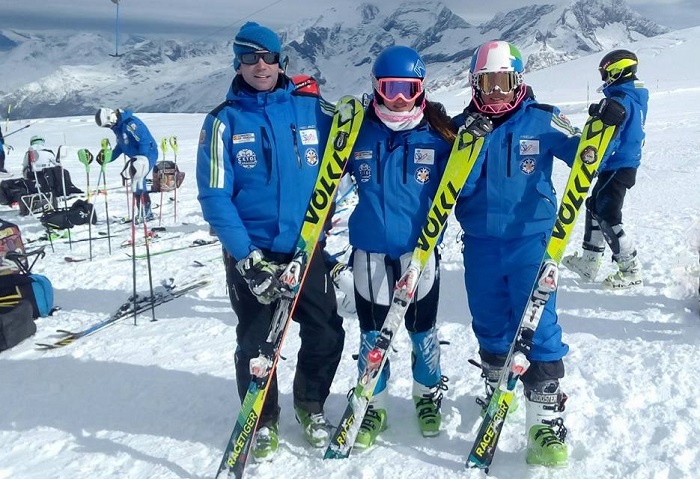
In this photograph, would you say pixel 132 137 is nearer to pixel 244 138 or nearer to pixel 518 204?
pixel 244 138

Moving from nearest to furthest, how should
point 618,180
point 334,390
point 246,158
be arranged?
point 246,158 < point 334,390 < point 618,180

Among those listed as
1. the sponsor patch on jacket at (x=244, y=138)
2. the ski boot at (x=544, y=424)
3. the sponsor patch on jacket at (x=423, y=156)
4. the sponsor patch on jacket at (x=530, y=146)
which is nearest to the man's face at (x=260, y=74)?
the sponsor patch on jacket at (x=244, y=138)

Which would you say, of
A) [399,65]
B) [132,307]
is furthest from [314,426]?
[132,307]

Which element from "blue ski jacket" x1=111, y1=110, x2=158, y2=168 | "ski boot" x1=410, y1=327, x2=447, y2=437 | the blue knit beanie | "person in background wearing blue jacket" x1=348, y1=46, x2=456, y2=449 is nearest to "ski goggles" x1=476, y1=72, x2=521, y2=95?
"person in background wearing blue jacket" x1=348, y1=46, x2=456, y2=449

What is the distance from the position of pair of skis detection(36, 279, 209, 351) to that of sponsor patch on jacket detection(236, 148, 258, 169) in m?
3.26

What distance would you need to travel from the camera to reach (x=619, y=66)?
16.9 ft

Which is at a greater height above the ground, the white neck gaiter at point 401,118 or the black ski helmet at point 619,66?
the black ski helmet at point 619,66

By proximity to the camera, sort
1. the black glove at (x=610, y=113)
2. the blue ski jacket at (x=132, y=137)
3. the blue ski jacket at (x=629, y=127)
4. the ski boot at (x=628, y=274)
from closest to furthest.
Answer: the black glove at (x=610, y=113) → the blue ski jacket at (x=629, y=127) → the ski boot at (x=628, y=274) → the blue ski jacket at (x=132, y=137)

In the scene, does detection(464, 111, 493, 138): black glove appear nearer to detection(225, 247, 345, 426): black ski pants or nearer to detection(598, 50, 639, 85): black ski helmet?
detection(225, 247, 345, 426): black ski pants

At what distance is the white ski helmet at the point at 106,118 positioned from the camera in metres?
9.91

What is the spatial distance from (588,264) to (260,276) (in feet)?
13.2

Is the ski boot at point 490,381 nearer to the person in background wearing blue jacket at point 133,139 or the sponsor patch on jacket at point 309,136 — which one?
the sponsor patch on jacket at point 309,136

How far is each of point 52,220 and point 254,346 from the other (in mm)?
8248

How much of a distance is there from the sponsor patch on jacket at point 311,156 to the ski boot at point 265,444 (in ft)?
5.30
